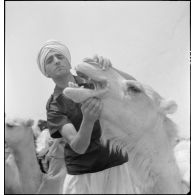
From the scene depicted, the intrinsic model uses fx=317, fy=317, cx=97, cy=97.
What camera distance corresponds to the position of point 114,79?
69 centimetres

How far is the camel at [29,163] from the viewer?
85 centimetres

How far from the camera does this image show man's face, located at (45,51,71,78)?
0.72 m

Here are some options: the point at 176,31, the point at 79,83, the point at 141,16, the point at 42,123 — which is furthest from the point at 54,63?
the point at 176,31

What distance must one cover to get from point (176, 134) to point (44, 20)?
1.89ft

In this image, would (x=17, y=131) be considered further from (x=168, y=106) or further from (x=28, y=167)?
(x=168, y=106)

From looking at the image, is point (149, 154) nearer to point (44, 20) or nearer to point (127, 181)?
point (127, 181)

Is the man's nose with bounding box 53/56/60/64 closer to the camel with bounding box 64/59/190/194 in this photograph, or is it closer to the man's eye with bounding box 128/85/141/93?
the camel with bounding box 64/59/190/194

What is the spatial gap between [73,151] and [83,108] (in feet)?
0.50

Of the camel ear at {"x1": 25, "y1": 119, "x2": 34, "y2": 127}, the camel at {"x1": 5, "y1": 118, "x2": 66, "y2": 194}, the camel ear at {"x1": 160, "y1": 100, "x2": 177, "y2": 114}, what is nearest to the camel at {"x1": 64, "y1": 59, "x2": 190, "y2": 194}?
the camel ear at {"x1": 160, "y1": 100, "x2": 177, "y2": 114}

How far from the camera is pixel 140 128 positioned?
699mm

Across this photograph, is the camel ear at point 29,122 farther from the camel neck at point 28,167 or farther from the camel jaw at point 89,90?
the camel jaw at point 89,90

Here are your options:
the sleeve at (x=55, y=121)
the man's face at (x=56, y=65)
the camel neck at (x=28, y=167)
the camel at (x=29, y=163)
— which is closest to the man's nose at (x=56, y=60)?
the man's face at (x=56, y=65)

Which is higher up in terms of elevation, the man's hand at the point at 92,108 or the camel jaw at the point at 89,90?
the camel jaw at the point at 89,90

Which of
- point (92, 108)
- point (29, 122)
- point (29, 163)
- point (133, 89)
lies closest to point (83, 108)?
point (92, 108)
